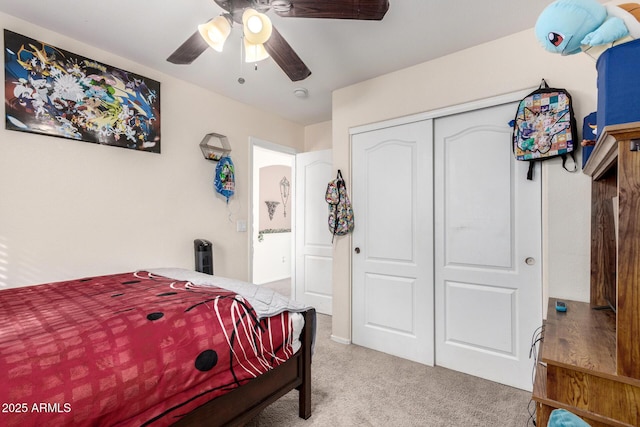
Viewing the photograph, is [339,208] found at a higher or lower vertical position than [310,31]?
lower

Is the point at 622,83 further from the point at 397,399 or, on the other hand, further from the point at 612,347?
the point at 397,399

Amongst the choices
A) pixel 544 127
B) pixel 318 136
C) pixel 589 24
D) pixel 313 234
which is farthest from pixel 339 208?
pixel 589 24

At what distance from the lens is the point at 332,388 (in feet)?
6.97

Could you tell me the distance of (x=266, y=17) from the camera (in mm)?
1390

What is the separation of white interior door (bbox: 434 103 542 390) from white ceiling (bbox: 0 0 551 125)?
537mm

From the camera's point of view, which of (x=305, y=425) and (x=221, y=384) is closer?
(x=221, y=384)

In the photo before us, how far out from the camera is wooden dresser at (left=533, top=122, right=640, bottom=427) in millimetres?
806

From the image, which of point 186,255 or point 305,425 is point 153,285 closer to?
point 186,255

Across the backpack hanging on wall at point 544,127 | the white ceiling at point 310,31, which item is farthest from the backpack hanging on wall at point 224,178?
the backpack hanging on wall at point 544,127

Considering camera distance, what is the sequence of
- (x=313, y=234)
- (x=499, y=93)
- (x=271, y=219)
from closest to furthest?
(x=499, y=93) < (x=313, y=234) < (x=271, y=219)

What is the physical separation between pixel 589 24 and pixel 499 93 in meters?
1.24

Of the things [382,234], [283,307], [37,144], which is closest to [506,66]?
[382,234]

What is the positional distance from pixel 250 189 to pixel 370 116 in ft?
A: 4.93

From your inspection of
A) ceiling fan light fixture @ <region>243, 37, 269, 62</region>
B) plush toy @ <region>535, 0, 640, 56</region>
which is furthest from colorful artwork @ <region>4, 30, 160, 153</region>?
plush toy @ <region>535, 0, 640, 56</region>
